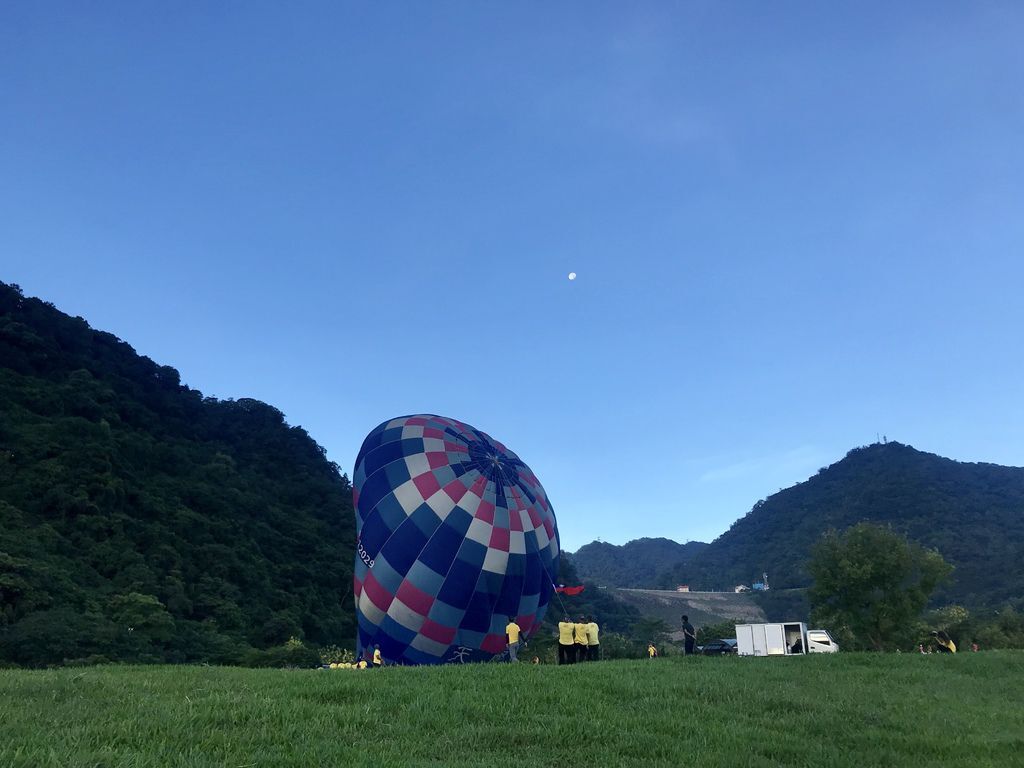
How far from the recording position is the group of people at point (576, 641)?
20.6 m

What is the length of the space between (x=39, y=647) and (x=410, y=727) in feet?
134

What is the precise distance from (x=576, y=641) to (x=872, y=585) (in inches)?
1378

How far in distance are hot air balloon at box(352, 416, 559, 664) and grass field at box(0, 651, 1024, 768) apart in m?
9.23

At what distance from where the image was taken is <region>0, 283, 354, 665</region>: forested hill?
4772 centimetres

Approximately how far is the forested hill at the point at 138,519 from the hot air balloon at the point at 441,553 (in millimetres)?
26286

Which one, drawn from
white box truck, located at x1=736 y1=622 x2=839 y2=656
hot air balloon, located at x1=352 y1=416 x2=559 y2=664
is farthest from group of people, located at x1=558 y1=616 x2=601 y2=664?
white box truck, located at x1=736 y1=622 x2=839 y2=656

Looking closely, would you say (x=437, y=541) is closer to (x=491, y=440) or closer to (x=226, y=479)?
(x=491, y=440)

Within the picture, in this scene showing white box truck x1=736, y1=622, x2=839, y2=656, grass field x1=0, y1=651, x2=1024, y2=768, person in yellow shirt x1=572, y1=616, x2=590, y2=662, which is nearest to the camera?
grass field x1=0, y1=651, x2=1024, y2=768

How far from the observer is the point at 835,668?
17594 millimetres

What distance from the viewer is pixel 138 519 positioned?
212 ft

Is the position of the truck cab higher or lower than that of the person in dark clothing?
lower

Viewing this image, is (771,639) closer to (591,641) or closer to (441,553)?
(591,641)

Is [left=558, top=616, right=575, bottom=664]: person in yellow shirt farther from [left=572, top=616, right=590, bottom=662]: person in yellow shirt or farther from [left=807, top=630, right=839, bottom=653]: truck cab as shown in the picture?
[left=807, top=630, right=839, bottom=653]: truck cab

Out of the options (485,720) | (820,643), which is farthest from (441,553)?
(820,643)
